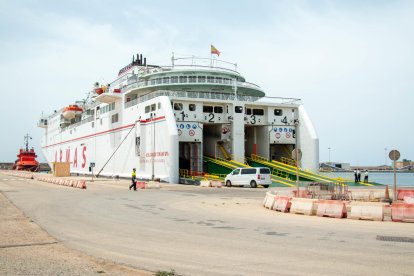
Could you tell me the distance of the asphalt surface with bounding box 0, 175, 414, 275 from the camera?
671 cm

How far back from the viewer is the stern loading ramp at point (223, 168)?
32062mm

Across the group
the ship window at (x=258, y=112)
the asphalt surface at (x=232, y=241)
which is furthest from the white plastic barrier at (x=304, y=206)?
the ship window at (x=258, y=112)

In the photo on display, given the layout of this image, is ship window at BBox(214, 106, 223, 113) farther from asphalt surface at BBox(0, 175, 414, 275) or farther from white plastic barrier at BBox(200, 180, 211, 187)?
asphalt surface at BBox(0, 175, 414, 275)

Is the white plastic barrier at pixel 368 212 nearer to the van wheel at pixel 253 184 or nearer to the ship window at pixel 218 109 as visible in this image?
the van wheel at pixel 253 184

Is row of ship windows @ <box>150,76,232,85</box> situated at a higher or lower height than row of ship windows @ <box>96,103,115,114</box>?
higher

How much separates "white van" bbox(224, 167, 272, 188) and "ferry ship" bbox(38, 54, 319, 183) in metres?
3.43

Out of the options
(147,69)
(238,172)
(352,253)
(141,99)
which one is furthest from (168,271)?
(147,69)

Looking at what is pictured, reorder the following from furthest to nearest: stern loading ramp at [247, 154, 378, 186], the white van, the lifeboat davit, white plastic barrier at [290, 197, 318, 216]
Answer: the lifeboat davit
stern loading ramp at [247, 154, 378, 186]
the white van
white plastic barrier at [290, 197, 318, 216]

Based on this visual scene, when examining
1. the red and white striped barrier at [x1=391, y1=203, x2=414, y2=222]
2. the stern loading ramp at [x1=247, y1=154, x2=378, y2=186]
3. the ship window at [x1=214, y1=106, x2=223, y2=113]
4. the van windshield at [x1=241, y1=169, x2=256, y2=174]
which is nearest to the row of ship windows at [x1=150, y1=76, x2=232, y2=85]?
the ship window at [x1=214, y1=106, x2=223, y2=113]

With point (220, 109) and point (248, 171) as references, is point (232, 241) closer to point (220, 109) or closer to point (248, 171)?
point (248, 171)

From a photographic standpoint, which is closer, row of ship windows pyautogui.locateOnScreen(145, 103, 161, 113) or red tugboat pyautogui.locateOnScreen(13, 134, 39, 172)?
row of ship windows pyautogui.locateOnScreen(145, 103, 161, 113)

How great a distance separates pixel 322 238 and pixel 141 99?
30.8 metres

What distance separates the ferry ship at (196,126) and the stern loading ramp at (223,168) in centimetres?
9

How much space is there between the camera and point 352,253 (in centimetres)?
765
